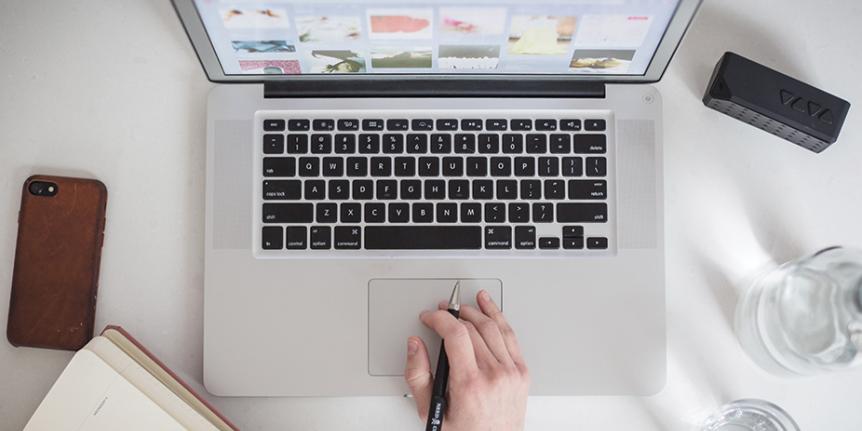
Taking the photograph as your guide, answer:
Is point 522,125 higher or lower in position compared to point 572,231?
higher

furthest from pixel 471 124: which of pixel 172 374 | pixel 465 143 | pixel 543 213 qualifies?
pixel 172 374

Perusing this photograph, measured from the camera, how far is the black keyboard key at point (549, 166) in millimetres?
715

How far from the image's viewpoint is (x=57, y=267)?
73 centimetres

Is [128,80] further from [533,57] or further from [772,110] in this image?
[772,110]

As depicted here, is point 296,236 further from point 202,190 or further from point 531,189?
point 531,189

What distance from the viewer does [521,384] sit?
689 millimetres

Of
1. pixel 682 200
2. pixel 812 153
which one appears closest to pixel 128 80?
pixel 682 200

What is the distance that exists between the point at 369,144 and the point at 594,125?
250 millimetres

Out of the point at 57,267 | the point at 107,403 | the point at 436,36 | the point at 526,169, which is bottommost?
the point at 107,403

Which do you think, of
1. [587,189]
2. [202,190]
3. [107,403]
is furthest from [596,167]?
[107,403]

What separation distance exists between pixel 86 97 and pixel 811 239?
2.80ft

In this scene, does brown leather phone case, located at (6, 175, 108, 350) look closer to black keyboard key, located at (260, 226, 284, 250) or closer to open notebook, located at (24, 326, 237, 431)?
open notebook, located at (24, 326, 237, 431)

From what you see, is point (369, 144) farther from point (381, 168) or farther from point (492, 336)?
point (492, 336)

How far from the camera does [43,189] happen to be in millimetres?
734
